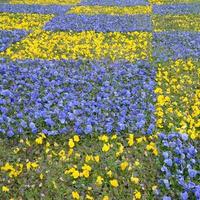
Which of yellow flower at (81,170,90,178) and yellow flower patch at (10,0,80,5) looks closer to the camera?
yellow flower at (81,170,90,178)

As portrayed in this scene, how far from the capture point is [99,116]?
7703 millimetres

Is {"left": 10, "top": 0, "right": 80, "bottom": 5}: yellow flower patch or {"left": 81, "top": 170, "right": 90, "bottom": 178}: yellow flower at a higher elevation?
{"left": 81, "top": 170, "right": 90, "bottom": 178}: yellow flower

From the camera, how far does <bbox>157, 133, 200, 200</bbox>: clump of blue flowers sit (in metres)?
5.57

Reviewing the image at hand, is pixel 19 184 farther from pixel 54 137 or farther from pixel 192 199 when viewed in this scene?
pixel 192 199

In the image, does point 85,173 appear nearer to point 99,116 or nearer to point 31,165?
point 31,165

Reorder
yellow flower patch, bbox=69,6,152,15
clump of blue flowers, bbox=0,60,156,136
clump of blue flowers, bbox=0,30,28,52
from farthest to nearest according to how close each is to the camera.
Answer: yellow flower patch, bbox=69,6,152,15
clump of blue flowers, bbox=0,30,28,52
clump of blue flowers, bbox=0,60,156,136

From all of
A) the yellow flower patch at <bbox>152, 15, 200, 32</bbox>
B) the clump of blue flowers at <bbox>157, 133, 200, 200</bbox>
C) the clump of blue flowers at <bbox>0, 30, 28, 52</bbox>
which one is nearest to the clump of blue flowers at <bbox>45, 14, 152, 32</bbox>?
the yellow flower patch at <bbox>152, 15, 200, 32</bbox>

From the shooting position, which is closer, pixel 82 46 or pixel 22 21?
pixel 82 46

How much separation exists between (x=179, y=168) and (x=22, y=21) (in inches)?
529

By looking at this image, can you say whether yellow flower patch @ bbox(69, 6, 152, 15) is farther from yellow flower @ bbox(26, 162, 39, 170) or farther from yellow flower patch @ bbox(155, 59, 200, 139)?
yellow flower @ bbox(26, 162, 39, 170)

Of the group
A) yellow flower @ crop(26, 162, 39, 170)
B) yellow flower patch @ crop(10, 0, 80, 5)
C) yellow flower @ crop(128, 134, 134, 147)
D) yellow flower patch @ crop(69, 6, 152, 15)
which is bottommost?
yellow flower patch @ crop(10, 0, 80, 5)

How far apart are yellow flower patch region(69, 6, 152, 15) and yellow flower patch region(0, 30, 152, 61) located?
598 centimetres

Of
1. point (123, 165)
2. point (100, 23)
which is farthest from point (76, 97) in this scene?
point (100, 23)

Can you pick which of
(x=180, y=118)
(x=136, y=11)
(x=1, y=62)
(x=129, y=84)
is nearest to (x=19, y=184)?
(x=180, y=118)
